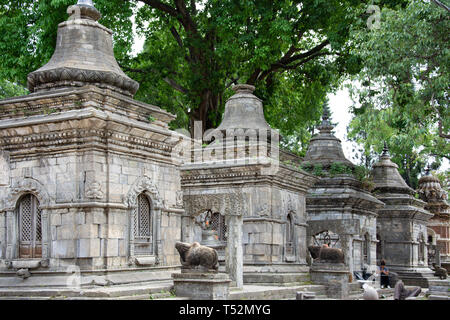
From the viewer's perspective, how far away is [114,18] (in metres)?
22.8

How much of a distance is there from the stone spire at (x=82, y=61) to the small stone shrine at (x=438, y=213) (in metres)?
22.3

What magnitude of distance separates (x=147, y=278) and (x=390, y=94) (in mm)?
8710

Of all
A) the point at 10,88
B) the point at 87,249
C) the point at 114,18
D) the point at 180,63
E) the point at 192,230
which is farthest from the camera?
the point at 10,88

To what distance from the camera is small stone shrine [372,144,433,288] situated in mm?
25359

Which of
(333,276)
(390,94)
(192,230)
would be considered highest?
(390,94)

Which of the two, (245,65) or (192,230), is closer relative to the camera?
(192,230)

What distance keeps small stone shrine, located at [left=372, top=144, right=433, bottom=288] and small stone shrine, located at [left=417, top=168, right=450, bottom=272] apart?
5.64 metres

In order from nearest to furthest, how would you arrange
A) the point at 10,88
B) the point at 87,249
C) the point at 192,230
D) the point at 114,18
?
the point at 87,249, the point at 192,230, the point at 114,18, the point at 10,88

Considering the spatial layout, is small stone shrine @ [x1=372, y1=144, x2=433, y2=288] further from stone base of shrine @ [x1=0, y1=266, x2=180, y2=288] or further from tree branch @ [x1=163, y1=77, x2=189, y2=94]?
stone base of shrine @ [x1=0, y1=266, x2=180, y2=288]

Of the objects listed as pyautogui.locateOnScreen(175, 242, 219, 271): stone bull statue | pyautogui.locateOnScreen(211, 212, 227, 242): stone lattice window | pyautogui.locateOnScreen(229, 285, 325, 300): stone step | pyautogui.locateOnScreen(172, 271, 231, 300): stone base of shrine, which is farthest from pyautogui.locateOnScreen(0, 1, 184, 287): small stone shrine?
pyautogui.locateOnScreen(211, 212, 227, 242): stone lattice window

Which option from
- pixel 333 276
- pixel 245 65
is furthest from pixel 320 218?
pixel 245 65

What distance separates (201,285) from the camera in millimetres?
11312
